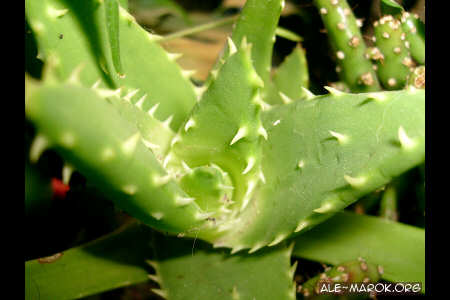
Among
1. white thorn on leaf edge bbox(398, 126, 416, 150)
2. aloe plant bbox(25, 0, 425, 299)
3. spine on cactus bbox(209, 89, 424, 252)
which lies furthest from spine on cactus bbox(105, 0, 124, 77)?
white thorn on leaf edge bbox(398, 126, 416, 150)

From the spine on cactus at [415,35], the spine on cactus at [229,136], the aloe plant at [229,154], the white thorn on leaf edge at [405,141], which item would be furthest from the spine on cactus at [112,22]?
the spine on cactus at [415,35]

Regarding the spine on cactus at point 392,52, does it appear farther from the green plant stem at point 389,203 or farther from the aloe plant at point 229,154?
the green plant stem at point 389,203

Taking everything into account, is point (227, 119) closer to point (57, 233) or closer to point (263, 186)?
point (263, 186)

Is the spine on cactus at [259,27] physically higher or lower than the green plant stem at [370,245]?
higher

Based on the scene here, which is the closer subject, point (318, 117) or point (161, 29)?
point (318, 117)

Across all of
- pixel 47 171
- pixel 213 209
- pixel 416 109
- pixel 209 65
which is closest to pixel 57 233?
pixel 47 171

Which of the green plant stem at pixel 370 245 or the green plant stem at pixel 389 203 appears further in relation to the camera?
the green plant stem at pixel 389 203

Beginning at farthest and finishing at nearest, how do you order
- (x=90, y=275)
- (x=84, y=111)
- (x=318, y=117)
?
1. (x=90, y=275)
2. (x=318, y=117)
3. (x=84, y=111)

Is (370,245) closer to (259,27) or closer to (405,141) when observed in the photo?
(405,141)
